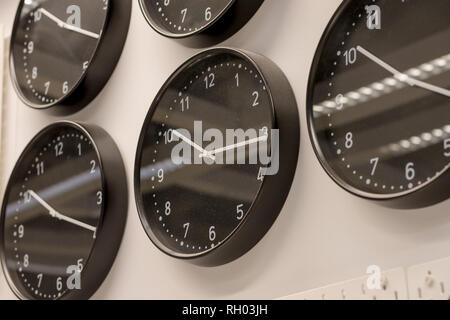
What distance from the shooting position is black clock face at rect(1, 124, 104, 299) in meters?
1.62

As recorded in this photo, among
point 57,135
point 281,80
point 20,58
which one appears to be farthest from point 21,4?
point 281,80

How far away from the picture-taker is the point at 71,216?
166 cm

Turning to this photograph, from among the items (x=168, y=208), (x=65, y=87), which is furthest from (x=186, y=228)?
(x=65, y=87)

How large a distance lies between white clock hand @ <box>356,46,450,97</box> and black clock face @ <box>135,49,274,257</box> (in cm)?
19

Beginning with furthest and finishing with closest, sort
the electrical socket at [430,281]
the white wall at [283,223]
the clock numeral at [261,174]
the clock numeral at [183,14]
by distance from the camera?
the clock numeral at [183,14], the clock numeral at [261,174], the white wall at [283,223], the electrical socket at [430,281]

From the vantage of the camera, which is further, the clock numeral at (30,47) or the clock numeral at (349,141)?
the clock numeral at (30,47)

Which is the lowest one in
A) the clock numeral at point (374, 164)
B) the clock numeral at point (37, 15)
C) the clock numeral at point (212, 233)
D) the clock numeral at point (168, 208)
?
the clock numeral at point (212, 233)

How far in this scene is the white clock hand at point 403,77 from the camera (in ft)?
3.67

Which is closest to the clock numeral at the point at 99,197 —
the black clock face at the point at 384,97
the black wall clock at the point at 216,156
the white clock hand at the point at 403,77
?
the black wall clock at the point at 216,156

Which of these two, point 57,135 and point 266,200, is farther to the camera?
point 57,135

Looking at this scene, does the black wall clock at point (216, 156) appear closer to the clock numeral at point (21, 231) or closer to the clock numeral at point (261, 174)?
the clock numeral at point (261, 174)

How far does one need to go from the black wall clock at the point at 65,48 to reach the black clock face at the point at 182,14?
14 cm
